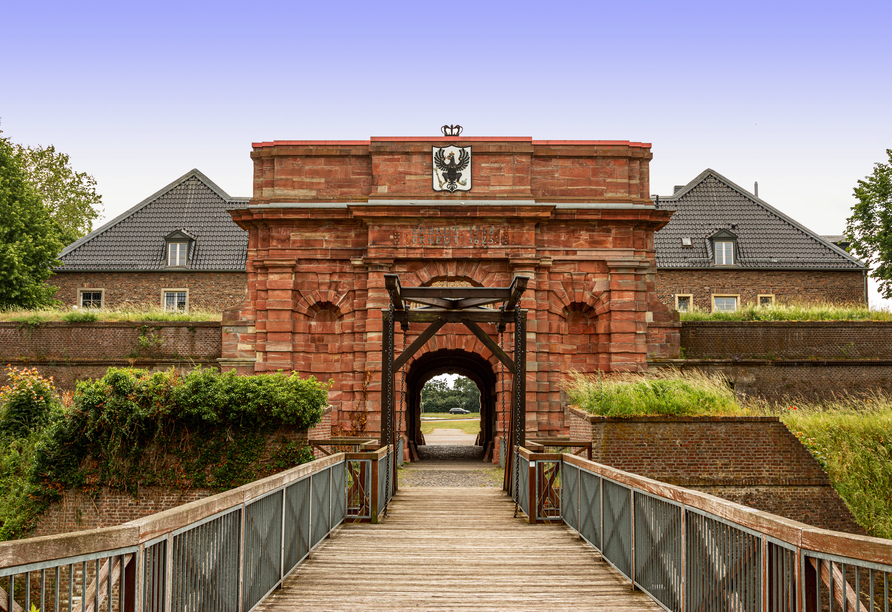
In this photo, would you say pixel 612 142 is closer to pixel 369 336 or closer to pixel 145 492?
pixel 369 336

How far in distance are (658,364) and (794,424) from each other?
20.6ft

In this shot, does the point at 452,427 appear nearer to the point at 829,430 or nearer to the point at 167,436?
the point at 829,430

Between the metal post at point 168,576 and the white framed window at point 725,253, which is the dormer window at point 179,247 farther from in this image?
the metal post at point 168,576

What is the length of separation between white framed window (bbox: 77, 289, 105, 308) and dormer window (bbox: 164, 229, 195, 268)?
10.3ft

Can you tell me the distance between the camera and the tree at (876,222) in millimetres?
32344

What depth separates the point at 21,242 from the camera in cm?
2983

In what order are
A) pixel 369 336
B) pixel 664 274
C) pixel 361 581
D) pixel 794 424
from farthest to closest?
pixel 664 274 < pixel 369 336 < pixel 794 424 < pixel 361 581

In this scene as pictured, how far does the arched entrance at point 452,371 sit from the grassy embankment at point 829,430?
8.73 m

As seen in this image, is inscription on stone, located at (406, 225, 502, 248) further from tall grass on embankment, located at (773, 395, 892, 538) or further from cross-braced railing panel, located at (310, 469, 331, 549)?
cross-braced railing panel, located at (310, 469, 331, 549)

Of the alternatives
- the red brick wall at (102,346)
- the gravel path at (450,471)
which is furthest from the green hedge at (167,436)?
the red brick wall at (102,346)

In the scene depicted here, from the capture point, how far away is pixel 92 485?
1512 cm

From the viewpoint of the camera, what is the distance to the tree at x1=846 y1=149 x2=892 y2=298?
32.3m

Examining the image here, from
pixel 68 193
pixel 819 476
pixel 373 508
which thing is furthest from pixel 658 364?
pixel 68 193

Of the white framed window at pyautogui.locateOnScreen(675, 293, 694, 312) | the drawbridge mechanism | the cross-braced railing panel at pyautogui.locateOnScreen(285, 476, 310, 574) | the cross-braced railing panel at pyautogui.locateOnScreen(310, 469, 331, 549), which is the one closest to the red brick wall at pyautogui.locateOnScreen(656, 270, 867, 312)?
the white framed window at pyautogui.locateOnScreen(675, 293, 694, 312)
